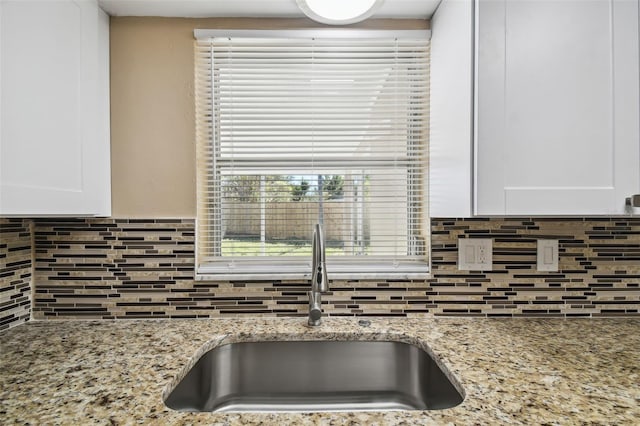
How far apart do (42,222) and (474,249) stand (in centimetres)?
169

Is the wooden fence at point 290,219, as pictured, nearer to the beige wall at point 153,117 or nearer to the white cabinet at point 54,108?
the beige wall at point 153,117

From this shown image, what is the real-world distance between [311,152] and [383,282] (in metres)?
0.60

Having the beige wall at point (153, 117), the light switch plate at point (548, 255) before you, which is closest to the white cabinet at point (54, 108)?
the beige wall at point (153, 117)

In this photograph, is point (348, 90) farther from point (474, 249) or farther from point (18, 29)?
point (18, 29)

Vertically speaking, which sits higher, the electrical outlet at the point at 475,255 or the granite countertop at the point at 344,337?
the electrical outlet at the point at 475,255

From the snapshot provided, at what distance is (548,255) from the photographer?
4.42ft

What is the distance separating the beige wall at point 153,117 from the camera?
1.35 m

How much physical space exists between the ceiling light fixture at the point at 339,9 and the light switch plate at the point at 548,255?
1083 millimetres

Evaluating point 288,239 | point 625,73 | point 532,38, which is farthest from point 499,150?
point 288,239

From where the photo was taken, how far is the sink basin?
119 cm

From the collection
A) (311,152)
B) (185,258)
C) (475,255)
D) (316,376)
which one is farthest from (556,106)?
(185,258)

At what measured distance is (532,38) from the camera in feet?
3.26

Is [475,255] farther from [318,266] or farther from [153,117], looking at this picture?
[153,117]

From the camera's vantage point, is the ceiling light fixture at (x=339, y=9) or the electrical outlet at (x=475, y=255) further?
the electrical outlet at (x=475, y=255)
